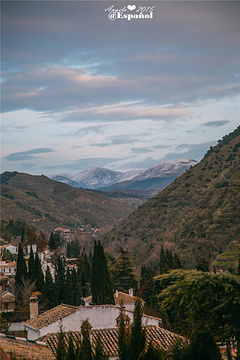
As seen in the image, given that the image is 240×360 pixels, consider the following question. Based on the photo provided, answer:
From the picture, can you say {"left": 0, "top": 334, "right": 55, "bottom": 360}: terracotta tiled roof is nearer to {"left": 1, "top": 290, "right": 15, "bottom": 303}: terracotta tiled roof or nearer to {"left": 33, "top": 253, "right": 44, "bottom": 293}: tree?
{"left": 33, "top": 253, "right": 44, "bottom": 293}: tree

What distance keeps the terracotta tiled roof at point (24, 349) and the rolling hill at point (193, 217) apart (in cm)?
6024

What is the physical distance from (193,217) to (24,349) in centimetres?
8752

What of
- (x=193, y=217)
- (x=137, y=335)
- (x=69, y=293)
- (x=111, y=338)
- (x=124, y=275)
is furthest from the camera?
(x=193, y=217)

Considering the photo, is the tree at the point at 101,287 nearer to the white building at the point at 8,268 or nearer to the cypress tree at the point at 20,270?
the cypress tree at the point at 20,270

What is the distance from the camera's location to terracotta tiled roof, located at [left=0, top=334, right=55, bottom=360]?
2184 centimetres

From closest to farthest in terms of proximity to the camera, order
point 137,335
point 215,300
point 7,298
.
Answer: point 137,335, point 215,300, point 7,298

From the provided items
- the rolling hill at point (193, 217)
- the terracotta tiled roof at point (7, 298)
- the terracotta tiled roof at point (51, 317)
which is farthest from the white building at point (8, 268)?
the terracotta tiled roof at point (51, 317)

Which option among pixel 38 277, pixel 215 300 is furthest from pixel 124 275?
pixel 215 300

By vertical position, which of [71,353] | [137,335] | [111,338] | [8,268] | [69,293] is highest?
[137,335]

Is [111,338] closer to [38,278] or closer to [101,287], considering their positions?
[101,287]

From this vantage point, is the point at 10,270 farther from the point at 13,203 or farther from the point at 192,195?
the point at 13,203

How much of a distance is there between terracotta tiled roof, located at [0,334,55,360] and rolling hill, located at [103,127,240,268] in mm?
60245

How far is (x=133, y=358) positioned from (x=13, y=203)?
143m

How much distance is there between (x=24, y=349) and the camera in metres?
22.9
